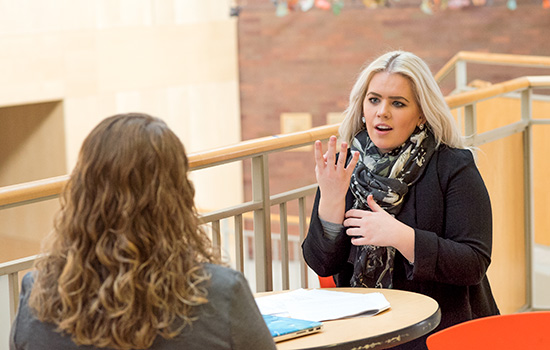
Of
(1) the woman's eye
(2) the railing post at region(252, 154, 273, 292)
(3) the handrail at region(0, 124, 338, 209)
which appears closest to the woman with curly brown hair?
(3) the handrail at region(0, 124, 338, 209)

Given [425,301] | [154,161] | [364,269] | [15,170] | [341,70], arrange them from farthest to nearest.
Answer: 1. [341,70]
2. [15,170]
3. [364,269]
4. [425,301]
5. [154,161]

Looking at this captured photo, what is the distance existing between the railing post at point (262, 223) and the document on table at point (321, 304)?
1.48 ft

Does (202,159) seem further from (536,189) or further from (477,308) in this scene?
(536,189)

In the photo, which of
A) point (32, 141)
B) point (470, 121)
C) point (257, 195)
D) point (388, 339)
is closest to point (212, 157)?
point (257, 195)

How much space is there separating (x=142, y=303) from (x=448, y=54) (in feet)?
22.9

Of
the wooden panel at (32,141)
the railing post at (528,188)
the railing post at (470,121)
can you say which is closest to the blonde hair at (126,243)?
the railing post at (470,121)

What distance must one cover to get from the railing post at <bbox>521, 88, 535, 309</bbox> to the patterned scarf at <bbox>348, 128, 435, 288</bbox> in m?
1.58

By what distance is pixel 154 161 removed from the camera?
1.20 m

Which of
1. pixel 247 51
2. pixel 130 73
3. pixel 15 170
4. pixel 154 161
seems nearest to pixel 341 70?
pixel 247 51

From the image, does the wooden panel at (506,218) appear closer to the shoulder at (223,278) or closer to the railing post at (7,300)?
the railing post at (7,300)

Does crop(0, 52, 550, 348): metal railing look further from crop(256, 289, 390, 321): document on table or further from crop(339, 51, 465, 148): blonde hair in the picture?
crop(339, 51, 465, 148): blonde hair

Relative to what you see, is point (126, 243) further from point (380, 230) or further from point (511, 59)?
point (511, 59)

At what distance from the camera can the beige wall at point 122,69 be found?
22.3 feet

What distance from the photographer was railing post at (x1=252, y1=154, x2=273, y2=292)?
2.35 m
